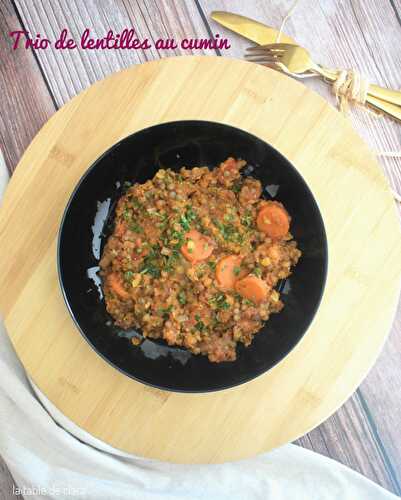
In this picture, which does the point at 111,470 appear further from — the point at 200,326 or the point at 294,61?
the point at 294,61

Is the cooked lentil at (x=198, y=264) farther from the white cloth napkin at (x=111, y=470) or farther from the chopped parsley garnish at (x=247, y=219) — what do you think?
the white cloth napkin at (x=111, y=470)

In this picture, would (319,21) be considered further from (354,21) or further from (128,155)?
(128,155)

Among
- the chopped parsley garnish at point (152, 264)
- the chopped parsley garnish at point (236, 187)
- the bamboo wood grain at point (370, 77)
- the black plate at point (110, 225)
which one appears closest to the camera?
the black plate at point (110, 225)

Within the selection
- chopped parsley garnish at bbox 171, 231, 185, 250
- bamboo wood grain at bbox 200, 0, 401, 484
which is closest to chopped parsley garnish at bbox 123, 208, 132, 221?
chopped parsley garnish at bbox 171, 231, 185, 250

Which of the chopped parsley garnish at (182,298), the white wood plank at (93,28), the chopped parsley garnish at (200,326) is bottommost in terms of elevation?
the chopped parsley garnish at (200,326)

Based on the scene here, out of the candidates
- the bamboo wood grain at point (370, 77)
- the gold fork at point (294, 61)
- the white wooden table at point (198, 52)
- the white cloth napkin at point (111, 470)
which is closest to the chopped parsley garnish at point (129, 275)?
the white cloth napkin at point (111, 470)

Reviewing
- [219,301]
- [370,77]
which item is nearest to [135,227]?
[219,301]
